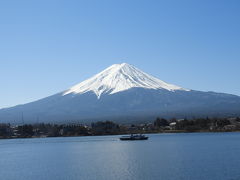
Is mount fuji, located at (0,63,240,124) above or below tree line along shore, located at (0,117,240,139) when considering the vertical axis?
above

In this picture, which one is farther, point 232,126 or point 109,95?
point 109,95

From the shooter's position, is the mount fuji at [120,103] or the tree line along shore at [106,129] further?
the mount fuji at [120,103]

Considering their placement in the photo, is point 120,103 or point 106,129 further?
point 120,103

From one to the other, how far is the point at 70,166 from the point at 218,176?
12295 millimetres

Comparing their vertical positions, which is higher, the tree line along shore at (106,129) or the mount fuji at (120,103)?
the mount fuji at (120,103)

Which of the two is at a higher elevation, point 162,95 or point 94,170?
point 162,95

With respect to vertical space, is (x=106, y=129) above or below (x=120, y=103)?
below

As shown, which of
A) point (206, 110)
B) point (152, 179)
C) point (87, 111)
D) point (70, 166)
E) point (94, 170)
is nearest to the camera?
point (152, 179)

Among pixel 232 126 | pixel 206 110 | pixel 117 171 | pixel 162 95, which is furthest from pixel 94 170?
pixel 162 95

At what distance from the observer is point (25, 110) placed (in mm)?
193375

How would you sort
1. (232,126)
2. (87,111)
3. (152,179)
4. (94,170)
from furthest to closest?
(87,111) < (232,126) < (94,170) < (152,179)

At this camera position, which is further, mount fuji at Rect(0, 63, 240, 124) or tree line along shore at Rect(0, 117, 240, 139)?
mount fuji at Rect(0, 63, 240, 124)

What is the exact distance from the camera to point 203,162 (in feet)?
113

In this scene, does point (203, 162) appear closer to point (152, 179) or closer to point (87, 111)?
point (152, 179)
